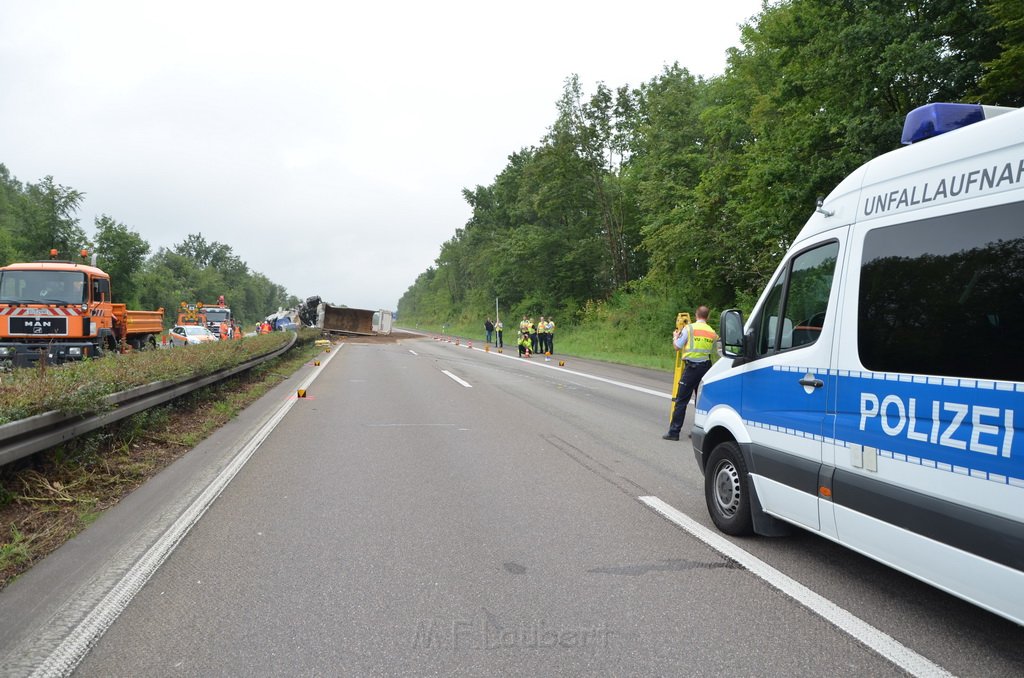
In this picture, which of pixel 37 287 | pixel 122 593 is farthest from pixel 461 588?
pixel 37 287

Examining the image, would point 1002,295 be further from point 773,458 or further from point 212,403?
point 212,403

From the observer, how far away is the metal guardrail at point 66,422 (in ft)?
16.3

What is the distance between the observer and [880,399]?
3.26 metres

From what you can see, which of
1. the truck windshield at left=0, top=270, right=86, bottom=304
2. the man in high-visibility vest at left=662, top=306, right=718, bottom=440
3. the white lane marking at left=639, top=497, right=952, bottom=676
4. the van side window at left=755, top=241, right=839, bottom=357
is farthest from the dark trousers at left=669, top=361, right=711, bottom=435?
the truck windshield at left=0, top=270, right=86, bottom=304

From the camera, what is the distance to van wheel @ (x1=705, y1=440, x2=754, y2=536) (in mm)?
4504

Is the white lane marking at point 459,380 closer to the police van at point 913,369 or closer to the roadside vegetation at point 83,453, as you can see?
the roadside vegetation at point 83,453

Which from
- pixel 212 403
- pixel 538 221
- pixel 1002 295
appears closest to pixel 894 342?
pixel 1002 295

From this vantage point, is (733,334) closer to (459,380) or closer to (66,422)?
(66,422)

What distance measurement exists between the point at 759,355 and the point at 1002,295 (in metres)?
1.81

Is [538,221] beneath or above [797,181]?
above

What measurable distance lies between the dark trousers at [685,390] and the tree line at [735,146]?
798 cm

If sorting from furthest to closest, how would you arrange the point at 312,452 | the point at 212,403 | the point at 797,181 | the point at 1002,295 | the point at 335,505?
the point at 797,181 < the point at 212,403 < the point at 312,452 < the point at 335,505 < the point at 1002,295

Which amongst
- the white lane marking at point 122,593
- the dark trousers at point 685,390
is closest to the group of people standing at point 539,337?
the dark trousers at point 685,390

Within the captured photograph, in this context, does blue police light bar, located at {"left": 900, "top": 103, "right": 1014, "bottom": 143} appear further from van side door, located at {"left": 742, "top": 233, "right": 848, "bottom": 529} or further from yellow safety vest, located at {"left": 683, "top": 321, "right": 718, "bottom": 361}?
yellow safety vest, located at {"left": 683, "top": 321, "right": 718, "bottom": 361}
